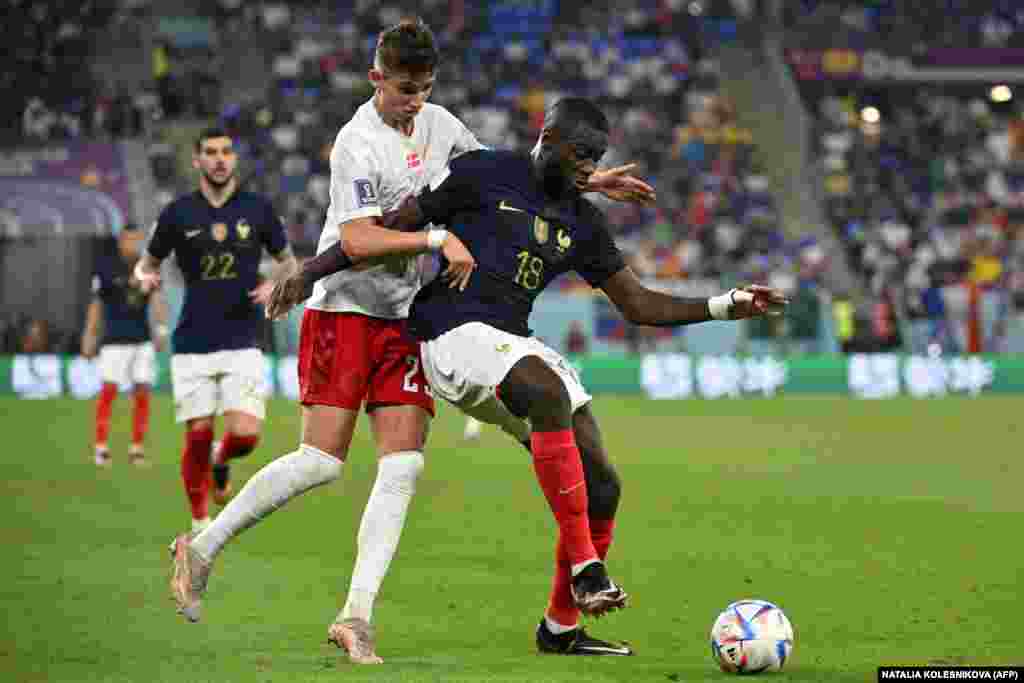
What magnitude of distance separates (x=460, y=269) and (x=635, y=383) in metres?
22.8

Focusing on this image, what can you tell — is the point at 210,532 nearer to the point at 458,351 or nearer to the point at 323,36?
the point at 458,351

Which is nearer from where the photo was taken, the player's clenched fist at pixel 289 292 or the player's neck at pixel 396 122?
the player's clenched fist at pixel 289 292

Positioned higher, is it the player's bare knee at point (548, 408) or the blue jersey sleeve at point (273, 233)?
the blue jersey sleeve at point (273, 233)

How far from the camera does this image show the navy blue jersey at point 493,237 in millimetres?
7219

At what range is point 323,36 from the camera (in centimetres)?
3906

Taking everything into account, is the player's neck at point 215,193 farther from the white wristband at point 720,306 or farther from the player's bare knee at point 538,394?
the player's bare knee at point 538,394

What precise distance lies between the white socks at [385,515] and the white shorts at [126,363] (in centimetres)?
1136

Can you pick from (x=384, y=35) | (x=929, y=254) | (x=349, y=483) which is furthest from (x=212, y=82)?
(x=384, y=35)

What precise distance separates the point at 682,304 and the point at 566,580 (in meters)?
1.27

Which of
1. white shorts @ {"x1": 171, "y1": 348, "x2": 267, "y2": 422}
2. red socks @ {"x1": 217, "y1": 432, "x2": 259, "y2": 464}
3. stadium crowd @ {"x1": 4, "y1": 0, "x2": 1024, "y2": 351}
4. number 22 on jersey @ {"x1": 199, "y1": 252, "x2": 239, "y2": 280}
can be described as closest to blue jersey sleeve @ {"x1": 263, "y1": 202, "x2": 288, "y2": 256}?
number 22 on jersey @ {"x1": 199, "y1": 252, "x2": 239, "y2": 280}

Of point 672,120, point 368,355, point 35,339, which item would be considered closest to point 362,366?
point 368,355

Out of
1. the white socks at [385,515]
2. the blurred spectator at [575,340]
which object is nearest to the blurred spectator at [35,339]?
the blurred spectator at [575,340]

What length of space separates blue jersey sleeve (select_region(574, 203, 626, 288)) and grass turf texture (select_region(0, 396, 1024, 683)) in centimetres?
159

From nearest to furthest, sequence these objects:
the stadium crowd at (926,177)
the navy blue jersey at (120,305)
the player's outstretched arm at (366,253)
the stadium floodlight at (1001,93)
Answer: the player's outstretched arm at (366,253) → the navy blue jersey at (120,305) → the stadium crowd at (926,177) → the stadium floodlight at (1001,93)
